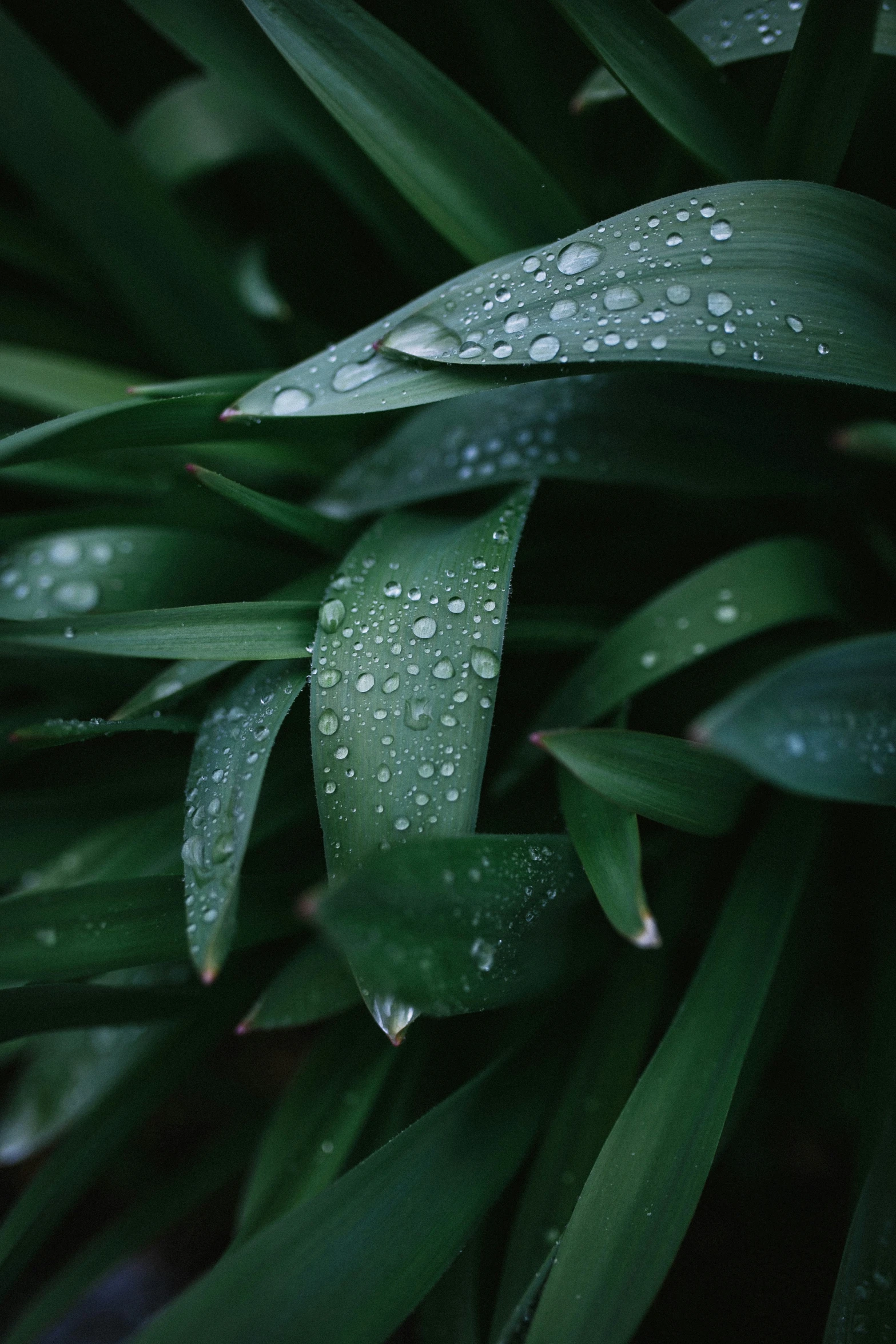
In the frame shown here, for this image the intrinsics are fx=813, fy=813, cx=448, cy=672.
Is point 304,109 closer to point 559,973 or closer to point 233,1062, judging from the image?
point 559,973

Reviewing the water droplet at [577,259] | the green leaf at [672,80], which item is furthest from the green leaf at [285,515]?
the green leaf at [672,80]

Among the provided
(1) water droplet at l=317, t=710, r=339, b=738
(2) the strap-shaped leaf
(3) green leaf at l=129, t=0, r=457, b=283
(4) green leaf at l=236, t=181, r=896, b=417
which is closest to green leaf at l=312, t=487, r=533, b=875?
(1) water droplet at l=317, t=710, r=339, b=738

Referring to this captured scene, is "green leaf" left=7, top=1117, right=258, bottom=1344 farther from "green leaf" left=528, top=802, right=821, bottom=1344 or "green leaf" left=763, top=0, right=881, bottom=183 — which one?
"green leaf" left=763, top=0, right=881, bottom=183

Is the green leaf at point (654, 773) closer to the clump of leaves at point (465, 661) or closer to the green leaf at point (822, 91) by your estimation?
the clump of leaves at point (465, 661)

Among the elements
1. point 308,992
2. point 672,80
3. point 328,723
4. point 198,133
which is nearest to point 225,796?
point 328,723

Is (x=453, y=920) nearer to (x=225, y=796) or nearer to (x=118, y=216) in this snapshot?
(x=225, y=796)

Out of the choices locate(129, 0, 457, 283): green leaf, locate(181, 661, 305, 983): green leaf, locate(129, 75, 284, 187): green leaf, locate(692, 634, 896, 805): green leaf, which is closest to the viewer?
locate(692, 634, 896, 805): green leaf

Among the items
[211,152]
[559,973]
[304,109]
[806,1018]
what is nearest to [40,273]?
[211,152]
